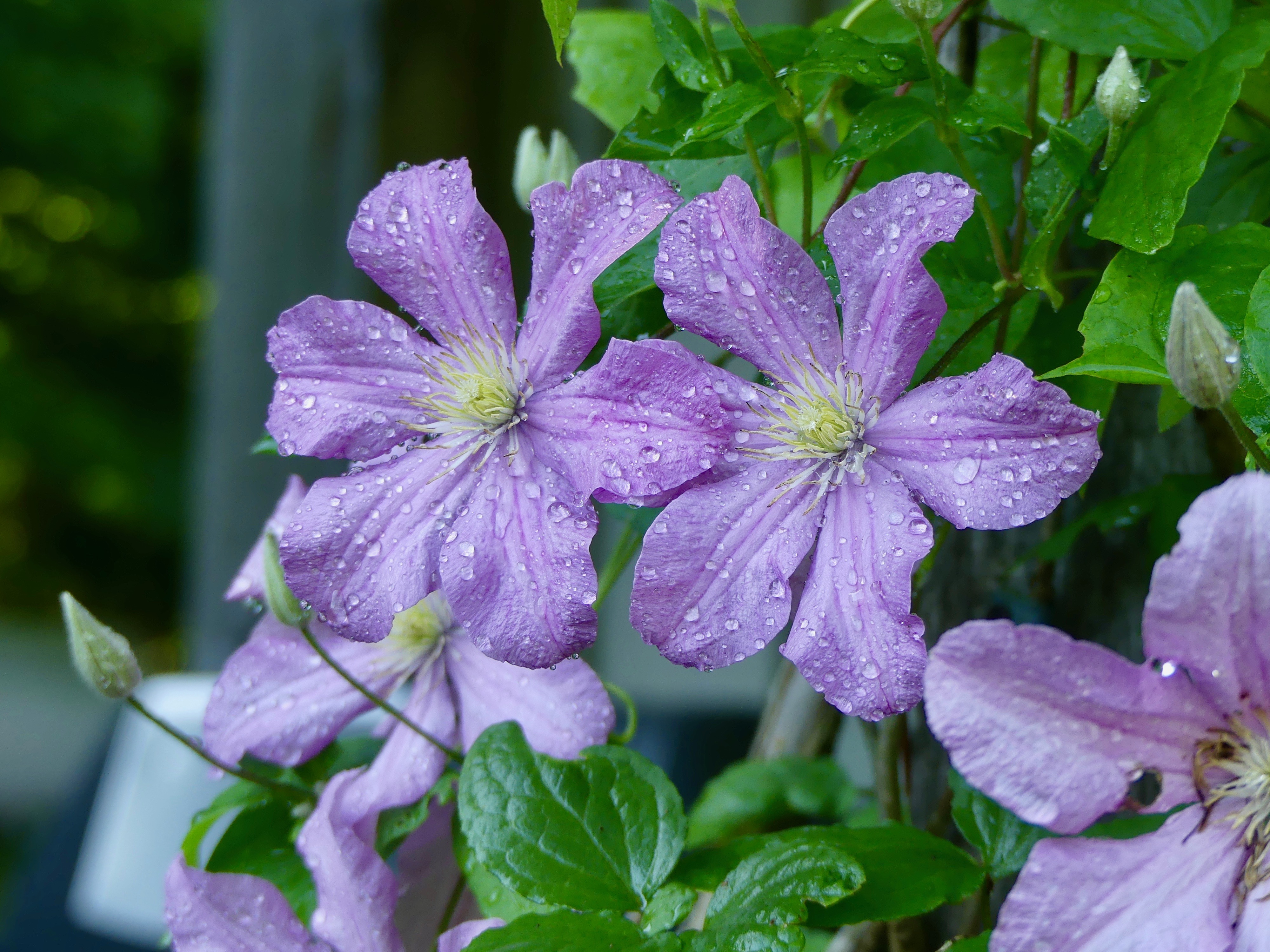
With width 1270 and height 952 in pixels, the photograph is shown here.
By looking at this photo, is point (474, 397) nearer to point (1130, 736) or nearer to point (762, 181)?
point (762, 181)

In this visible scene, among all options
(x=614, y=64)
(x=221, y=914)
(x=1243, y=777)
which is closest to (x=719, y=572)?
(x=1243, y=777)

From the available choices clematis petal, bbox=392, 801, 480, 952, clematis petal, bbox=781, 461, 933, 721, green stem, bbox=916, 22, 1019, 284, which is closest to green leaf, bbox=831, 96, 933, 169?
green stem, bbox=916, 22, 1019, 284

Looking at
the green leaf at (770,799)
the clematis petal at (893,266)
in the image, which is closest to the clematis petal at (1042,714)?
the clematis petal at (893,266)

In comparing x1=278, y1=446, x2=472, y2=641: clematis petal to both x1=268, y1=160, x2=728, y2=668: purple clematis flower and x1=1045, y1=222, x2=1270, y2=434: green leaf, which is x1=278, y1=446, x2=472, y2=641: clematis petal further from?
x1=1045, y1=222, x2=1270, y2=434: green leaf

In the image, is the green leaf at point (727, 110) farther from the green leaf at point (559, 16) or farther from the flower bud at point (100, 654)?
the flower bud at point (100, 654)

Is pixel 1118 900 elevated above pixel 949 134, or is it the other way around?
pixel 949 134
